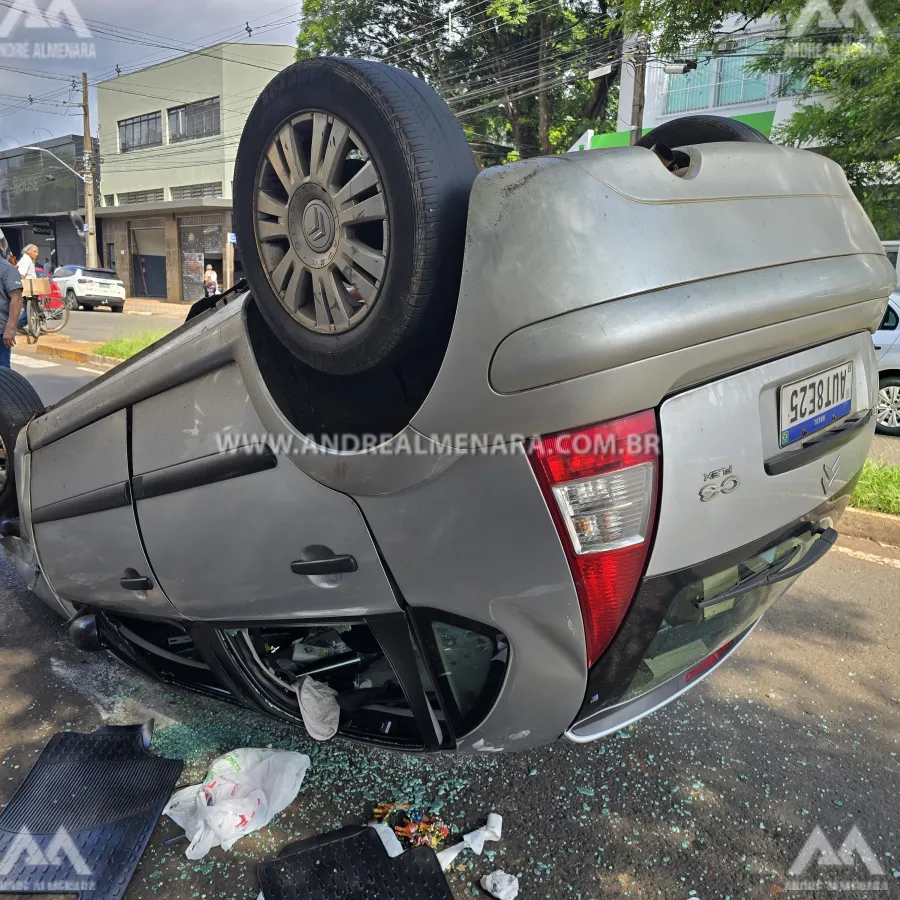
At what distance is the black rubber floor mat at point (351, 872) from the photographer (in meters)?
1.76

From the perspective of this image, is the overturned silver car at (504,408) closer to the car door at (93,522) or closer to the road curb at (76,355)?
the car door at (93,522)

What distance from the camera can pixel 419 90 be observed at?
144 cm

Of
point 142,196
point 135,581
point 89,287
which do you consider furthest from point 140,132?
point 135,581

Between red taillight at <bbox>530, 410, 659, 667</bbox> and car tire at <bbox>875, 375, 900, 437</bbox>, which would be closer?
red taillight at <bbox>530, 410, 659, 667</bbox>

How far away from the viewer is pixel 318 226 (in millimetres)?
1521

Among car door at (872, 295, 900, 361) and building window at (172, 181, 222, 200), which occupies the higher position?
building window at (172, 181, 222, 200)

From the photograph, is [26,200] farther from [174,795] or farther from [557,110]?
[174,795]

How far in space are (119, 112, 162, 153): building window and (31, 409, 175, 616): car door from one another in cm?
3732

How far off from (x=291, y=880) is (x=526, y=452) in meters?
1.32

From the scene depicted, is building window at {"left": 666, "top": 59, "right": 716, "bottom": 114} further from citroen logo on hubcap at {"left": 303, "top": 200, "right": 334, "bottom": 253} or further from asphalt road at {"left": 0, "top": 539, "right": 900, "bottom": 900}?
citroen logo on hubcap at {"left": 303, "top": 200, "right": 334, "bottom": 253}

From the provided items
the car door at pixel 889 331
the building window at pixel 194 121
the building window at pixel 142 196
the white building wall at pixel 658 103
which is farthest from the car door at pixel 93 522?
the building window at pixel 142 196

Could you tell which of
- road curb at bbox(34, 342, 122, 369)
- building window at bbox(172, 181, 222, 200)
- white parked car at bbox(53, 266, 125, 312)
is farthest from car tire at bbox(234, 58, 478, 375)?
building window at bbox(172, 181, 222, 200)

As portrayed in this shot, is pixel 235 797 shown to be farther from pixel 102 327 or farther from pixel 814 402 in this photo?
pixel 102 327

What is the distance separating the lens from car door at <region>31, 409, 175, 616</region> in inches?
84.5
